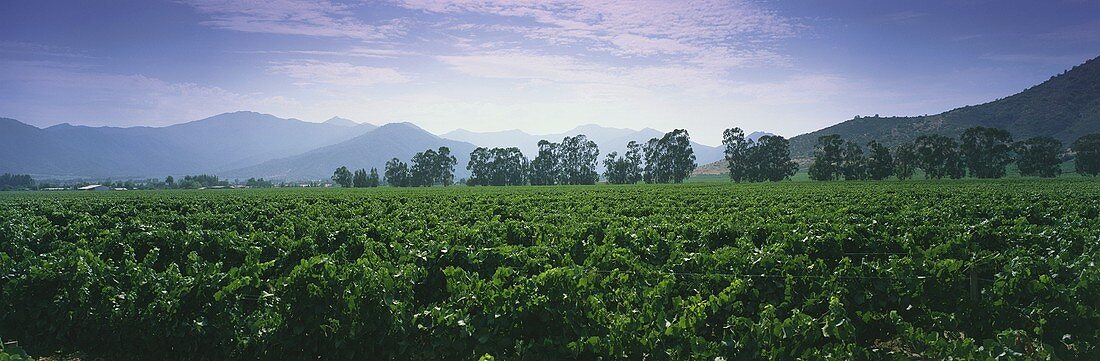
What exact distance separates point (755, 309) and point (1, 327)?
39.7ft

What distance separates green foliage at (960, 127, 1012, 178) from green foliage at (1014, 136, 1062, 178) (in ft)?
7.84

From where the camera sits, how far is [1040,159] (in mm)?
107438

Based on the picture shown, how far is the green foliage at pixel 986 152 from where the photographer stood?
11112 cm

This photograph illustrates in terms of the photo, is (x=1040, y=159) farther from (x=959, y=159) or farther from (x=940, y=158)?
(x=940, y=158)

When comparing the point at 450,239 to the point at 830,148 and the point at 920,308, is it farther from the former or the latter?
the point at 830,148

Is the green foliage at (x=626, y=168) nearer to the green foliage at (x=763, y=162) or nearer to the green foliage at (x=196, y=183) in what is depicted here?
the green foliage at (x=763, y=162)

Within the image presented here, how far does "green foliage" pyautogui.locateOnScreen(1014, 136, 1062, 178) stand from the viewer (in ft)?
346

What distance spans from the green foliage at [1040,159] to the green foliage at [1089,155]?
3.18 m

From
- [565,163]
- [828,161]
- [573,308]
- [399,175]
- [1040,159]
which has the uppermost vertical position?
[565,163]

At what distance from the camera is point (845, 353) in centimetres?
527

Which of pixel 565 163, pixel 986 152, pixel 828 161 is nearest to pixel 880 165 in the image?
pixel 828 161

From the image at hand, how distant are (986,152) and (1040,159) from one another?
8.49 meters

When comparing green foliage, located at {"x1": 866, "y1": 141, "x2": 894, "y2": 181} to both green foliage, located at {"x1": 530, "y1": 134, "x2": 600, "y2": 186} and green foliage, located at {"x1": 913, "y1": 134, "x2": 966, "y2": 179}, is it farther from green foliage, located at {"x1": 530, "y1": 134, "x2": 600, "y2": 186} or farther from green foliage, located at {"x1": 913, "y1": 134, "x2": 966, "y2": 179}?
green foliage, located at {"x1": 530, "y1": 134, "x2": 600, "y2": 186}

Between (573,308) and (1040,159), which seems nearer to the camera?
(573,308)
